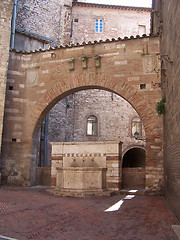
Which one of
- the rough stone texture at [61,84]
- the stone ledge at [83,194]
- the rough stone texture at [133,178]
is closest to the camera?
the stone ledge at [83,194]

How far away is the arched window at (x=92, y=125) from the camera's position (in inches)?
768

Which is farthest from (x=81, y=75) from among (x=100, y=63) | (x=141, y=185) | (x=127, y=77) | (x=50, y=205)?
(x=50, y=205)

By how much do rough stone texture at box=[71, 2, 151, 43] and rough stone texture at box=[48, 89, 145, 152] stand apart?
571 cm

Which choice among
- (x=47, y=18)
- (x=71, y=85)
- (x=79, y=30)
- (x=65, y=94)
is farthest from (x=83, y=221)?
(x=79, y=30)

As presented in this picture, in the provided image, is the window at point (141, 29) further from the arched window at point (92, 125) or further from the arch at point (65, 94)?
the arch at point (65, 94)

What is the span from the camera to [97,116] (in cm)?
1953

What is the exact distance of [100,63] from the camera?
36.2 feet

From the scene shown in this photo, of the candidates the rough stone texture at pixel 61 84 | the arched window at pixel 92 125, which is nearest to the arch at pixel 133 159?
the arched window at pixel 92 125

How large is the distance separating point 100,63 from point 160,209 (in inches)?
264

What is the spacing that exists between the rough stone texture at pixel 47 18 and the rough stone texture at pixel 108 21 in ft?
4.50

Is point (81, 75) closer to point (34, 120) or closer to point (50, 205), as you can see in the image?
point (34, 120)

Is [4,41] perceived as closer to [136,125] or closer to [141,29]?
[136,125]

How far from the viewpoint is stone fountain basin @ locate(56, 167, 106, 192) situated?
339 inches

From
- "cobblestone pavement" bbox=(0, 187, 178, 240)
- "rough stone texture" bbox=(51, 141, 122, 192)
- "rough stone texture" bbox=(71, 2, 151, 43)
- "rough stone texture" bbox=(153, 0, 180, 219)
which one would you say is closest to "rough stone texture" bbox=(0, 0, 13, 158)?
"rough stone texture" bbox=(51, 141, 122, 192)
